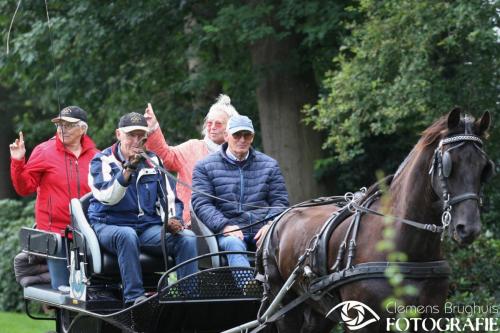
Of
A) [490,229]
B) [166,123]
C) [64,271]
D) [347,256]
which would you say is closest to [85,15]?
[166,123]

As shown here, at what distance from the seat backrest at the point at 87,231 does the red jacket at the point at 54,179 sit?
0.63 meters

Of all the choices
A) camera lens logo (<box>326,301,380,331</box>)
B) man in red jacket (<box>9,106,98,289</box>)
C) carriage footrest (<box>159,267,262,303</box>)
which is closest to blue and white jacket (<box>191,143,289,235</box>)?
carriage footrest (<box>159,267,262,303</box>)

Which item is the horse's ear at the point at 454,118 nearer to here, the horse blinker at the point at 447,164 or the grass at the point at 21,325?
the horse blinker at the point at 447,164

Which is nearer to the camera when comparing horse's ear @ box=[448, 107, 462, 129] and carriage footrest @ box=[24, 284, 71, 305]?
horse's ear @ box=[448, 107, 462, 129]

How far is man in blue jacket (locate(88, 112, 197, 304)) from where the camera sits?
7.29 m

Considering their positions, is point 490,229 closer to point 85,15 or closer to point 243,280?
point 243,280

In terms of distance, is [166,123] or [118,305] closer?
[118,305]

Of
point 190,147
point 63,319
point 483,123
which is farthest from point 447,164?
point 63,319

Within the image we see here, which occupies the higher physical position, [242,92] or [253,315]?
[242,92]

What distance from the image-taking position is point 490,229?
1195 cm

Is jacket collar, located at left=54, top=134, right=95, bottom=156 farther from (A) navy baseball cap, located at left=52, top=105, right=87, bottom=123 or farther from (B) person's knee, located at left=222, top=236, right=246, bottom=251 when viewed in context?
(B) person's knee, located at left=222, top=236, right=246, bottom=251

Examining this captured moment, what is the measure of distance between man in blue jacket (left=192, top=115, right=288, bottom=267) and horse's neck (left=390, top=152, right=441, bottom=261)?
1768 millimetres

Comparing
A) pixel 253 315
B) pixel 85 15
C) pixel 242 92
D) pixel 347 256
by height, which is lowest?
pixel 253 315

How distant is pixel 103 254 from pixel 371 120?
491cm
